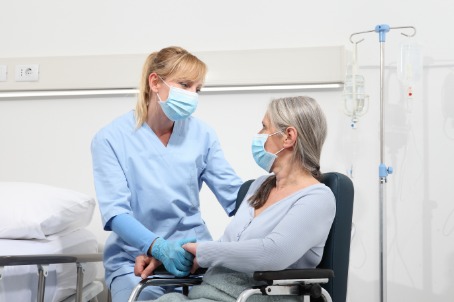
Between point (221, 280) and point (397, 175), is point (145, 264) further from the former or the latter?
point (397, 175)

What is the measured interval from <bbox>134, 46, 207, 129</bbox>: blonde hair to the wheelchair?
0.63 metres

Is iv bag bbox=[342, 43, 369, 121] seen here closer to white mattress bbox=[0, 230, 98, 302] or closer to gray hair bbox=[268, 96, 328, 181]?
gray hair bbox=[268, 96, 328, 181]

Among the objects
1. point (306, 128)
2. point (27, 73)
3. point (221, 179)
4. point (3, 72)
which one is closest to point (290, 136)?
point (306, 128)

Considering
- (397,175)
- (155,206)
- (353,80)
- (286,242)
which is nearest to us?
(286,242)

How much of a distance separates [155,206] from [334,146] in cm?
120

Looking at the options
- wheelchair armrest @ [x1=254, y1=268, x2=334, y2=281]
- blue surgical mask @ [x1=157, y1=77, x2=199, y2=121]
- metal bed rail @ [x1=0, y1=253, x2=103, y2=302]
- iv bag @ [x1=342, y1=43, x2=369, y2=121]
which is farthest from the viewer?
iv bag @ [x1=342, y1=43, x2=369, y2=121]

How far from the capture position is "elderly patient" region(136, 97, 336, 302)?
1.14 m

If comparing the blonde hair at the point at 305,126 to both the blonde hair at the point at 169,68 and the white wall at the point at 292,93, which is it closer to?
the blonde hair at the point at 169,68

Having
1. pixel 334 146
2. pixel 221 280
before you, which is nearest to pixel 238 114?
pixel 334 146

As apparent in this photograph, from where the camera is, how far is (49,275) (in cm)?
174

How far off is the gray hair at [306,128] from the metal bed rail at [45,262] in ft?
2.98

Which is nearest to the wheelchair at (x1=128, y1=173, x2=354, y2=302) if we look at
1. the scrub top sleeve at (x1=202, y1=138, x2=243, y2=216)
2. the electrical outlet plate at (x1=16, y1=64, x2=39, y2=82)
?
the scrub top sleeve at (x1=202, y1=138, x2=243, y2=216)

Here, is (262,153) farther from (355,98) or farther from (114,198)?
(355,98)

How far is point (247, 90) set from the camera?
2.49 meters
